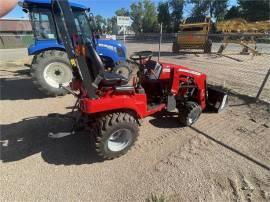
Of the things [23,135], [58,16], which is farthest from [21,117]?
[58,16]

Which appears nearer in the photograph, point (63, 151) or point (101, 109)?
point (101, 109)

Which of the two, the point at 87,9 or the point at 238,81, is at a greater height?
the point at 87,9

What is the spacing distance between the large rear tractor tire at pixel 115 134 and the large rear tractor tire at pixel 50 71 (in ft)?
10.7

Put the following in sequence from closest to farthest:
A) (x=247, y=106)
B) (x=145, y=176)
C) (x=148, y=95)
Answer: (x=145, y=176) → (x=148, y=95) → (x=247, y=106)

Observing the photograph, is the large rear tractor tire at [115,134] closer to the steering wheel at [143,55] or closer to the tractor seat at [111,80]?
the tractor seat at [111,80]

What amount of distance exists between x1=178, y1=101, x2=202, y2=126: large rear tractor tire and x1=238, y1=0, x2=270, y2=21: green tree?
36.8 m

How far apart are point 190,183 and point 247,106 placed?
10.8ft

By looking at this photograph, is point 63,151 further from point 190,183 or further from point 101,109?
point 190,183

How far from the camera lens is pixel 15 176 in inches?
126

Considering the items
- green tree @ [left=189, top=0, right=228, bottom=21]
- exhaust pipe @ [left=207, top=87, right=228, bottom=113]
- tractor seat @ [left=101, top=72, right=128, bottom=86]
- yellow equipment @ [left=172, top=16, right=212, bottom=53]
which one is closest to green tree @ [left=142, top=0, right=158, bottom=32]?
green tree @ [left=189, top=0, right=228, bottom=21]

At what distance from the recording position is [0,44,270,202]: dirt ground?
2.91 meters

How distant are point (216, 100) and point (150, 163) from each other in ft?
8.13

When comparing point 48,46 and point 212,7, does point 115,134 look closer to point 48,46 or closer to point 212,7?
point 48,46

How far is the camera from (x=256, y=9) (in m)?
35.8
